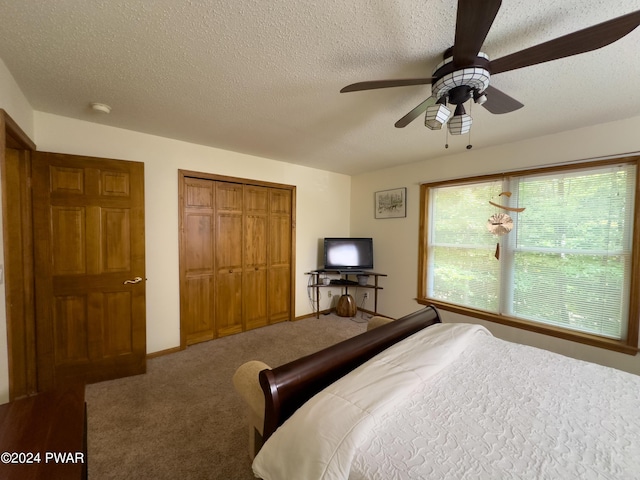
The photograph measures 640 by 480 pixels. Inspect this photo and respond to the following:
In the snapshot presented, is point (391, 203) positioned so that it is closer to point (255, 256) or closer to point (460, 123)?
point (255, 256)

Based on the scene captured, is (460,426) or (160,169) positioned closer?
(460,426)

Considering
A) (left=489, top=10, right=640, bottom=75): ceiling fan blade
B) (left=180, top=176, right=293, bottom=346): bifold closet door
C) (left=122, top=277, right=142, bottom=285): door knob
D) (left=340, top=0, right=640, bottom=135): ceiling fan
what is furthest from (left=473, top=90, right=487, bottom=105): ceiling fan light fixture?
(left=122, top=277, right=142, bottom=285): door knob

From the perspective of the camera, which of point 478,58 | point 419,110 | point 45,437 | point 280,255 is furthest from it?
point 280,255

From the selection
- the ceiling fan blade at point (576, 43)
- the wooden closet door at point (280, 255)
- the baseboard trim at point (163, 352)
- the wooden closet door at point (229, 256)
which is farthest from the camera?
the wooden closet door at point (280, 255)

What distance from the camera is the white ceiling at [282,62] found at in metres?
1.16

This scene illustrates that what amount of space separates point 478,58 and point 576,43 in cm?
35

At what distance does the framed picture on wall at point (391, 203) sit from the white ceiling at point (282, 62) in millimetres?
1412

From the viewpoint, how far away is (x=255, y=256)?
3.58 meters

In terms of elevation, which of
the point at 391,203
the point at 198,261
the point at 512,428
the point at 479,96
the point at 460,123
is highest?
the point at 479,96

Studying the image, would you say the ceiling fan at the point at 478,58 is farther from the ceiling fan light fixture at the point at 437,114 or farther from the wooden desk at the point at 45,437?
the wooden desk at the point at 45,437

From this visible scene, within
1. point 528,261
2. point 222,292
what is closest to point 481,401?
point 528,261

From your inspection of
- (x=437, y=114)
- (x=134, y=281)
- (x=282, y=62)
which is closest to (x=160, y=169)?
(x=134, y=281)

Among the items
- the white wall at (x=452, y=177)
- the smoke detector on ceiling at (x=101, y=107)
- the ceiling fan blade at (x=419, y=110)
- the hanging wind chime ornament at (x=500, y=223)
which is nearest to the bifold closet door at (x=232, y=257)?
the smoke detector on ceiling at (x=101, y=107)

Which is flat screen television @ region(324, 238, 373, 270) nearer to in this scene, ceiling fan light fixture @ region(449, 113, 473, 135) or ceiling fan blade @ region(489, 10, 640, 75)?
ceiling fan light fixture @ region(449, 113, 473, 135)
